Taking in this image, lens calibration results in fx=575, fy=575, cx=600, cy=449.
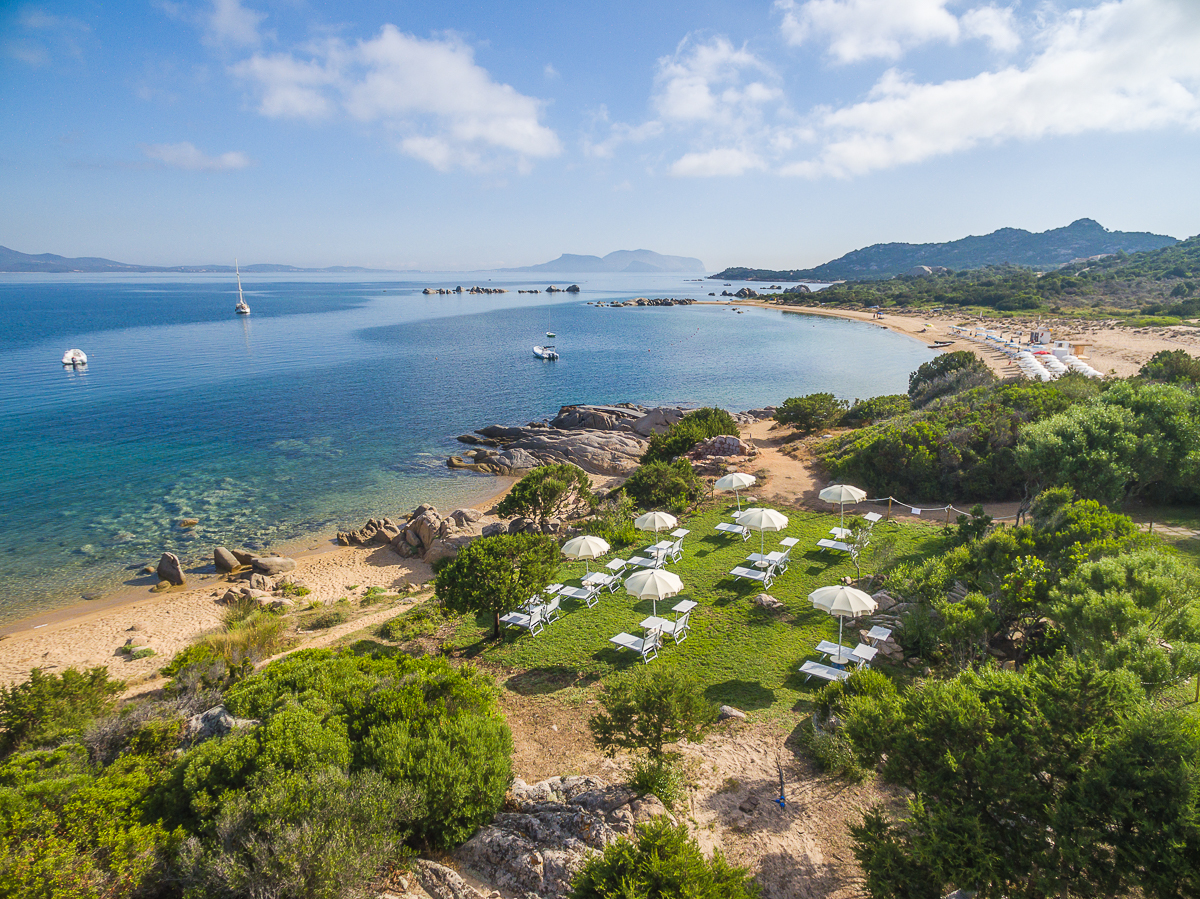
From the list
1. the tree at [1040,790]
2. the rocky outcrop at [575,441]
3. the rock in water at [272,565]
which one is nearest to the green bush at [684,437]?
the rocky outcrop at [575,441]

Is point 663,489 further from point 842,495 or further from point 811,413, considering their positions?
point 811,413

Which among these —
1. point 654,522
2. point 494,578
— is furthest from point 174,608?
point 654,522

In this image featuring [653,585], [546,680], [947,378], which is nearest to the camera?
[546,680]

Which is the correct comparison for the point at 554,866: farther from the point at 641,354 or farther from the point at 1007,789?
the point at 641,354

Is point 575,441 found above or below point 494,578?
below

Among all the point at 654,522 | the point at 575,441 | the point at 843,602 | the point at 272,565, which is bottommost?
the point at 272,565

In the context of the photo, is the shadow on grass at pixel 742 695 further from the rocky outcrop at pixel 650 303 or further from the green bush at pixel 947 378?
the rocky outcrop at pixel 650 303

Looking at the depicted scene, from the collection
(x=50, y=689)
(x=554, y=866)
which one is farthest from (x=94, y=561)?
(x=554, y=866)
